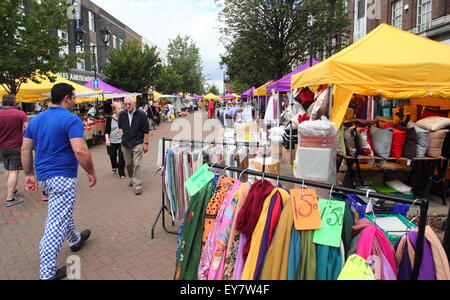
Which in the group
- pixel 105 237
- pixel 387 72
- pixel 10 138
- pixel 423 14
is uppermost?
pixel 423 14

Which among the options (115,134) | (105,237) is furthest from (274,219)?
(115,134)

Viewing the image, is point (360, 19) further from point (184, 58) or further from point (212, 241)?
point (184, 58)

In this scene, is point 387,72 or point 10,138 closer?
point 387,72

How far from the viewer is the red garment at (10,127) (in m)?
5.53

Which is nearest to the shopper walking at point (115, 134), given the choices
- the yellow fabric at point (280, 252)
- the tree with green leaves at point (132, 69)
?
the yellow fabric at point (280, 252)

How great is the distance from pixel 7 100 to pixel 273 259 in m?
5.71

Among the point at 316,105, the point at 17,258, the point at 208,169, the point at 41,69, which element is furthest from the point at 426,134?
the point at 41,69

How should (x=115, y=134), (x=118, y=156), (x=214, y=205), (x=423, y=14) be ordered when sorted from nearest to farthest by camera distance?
(x=214, y=205) → (x=115, y=134) → (x=118, y=156) → (x=423, y=14)

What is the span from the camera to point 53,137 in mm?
3170

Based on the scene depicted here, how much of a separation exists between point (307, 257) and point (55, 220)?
8.38ft

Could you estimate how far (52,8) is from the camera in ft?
36.9

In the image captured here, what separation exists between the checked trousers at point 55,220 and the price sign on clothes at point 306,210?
244 cm

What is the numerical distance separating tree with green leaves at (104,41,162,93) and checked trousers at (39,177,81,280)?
23.5 meters
